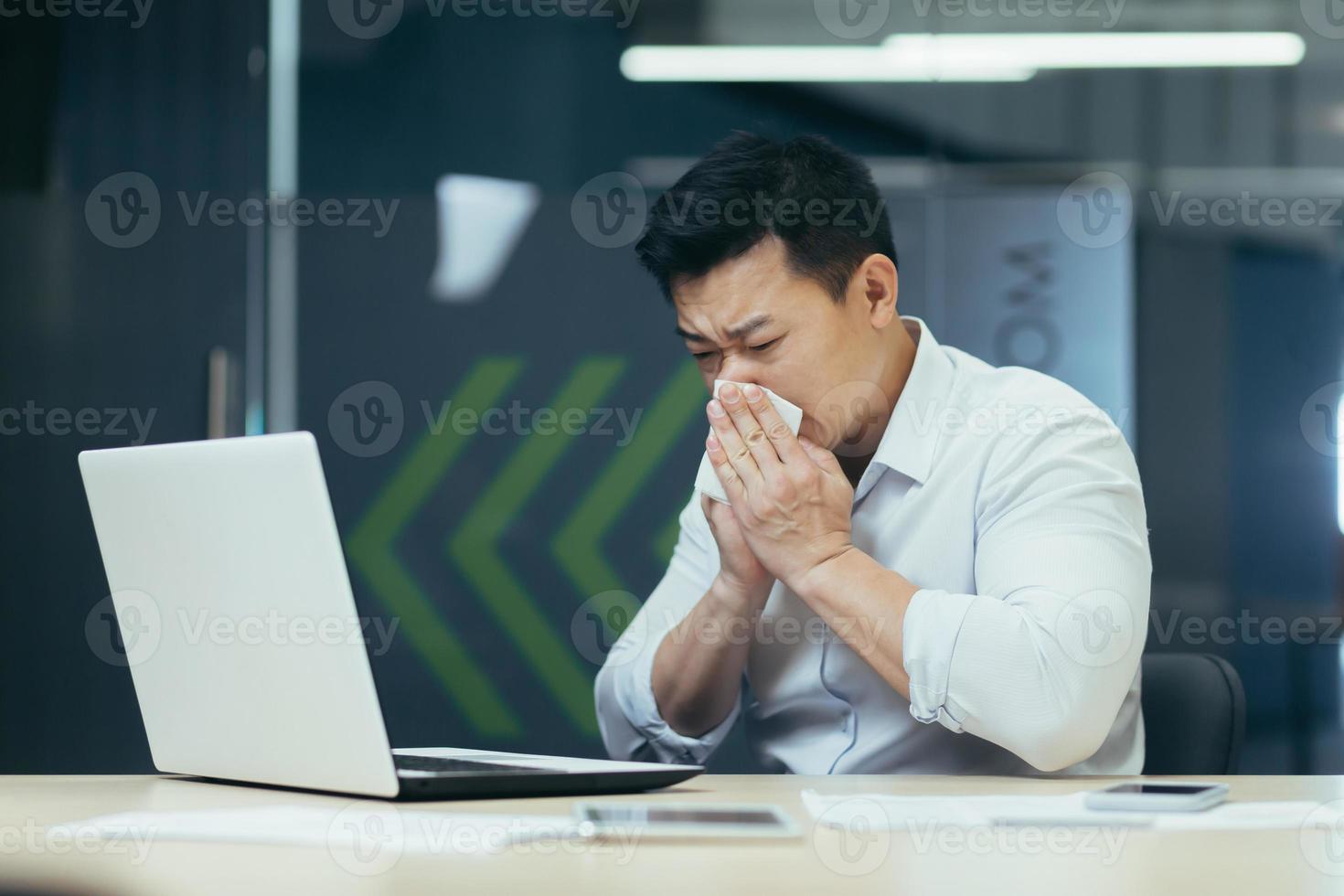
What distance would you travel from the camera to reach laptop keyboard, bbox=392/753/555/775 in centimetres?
110

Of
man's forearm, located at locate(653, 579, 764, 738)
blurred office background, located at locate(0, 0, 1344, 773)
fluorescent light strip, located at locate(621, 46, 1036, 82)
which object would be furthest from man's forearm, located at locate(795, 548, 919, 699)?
fluorescent light strip, located at locate(621, 46, 1036, 82)

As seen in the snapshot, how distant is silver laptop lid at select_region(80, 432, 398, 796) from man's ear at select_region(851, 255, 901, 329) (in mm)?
862

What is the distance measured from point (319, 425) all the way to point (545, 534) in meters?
0.57

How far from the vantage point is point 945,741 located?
1537 millimetres

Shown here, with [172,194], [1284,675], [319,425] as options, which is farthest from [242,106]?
[1284,675]

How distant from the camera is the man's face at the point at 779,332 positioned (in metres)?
1.64

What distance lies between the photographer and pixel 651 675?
1.68m

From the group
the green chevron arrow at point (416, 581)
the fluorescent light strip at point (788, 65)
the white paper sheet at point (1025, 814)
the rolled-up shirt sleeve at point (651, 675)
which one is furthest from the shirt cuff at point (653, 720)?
the fluorescent light strip at point (788, 65)

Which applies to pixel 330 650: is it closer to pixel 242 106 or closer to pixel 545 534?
pixel 545 534

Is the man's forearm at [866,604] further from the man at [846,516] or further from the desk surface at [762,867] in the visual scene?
the desk surface at [762,867]

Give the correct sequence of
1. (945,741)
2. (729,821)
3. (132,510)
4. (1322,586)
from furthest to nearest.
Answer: (1322,586) → (945,741) → (132,510) → (729,821)

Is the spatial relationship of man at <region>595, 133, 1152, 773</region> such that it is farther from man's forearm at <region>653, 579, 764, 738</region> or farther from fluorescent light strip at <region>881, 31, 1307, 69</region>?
fluorescent light strip at <region>881, 31, 1307, 69</region>

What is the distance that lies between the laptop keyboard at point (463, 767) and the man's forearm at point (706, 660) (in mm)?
409

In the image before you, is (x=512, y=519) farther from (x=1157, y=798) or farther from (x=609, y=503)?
(x=1157, y=798)
